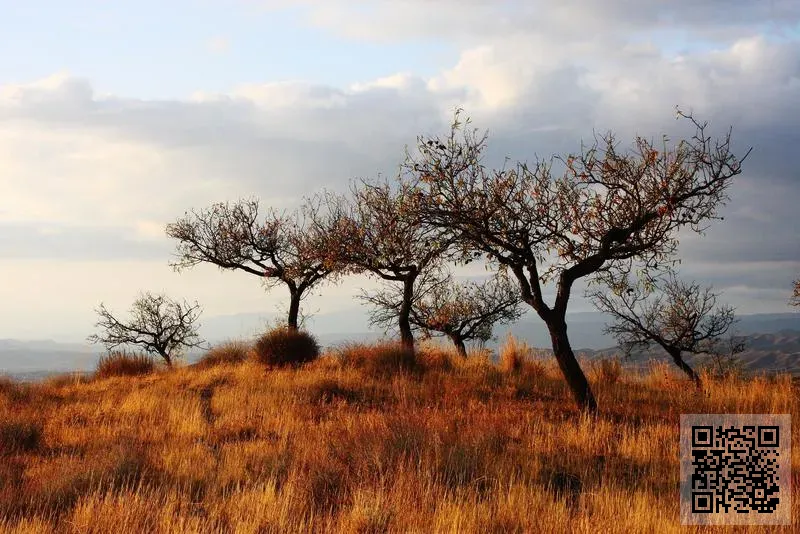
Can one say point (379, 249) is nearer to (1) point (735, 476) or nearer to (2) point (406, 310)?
(2) point (406, 310)

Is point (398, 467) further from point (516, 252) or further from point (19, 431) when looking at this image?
point (19, 431)

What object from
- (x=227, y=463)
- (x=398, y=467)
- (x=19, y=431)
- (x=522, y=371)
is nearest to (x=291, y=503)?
(x=398, y=467)

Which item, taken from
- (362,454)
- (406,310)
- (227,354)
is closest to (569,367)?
(362,454)

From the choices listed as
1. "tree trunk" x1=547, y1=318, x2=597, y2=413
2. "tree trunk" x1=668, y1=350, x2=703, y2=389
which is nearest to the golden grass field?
"tree trunk" x1=668, y1=350, x2=703, y2=389

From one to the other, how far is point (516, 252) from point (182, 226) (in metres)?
21.2

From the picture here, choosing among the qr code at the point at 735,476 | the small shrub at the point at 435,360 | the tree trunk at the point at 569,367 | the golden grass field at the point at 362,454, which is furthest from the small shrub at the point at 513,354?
the qr code at the point at 735,476

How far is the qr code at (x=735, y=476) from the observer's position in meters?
8.83

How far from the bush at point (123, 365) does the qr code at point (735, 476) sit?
2137cm

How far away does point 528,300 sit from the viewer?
684 inches

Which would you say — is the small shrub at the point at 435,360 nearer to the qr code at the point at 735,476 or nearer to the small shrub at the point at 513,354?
the small shrub at the point at 513,354

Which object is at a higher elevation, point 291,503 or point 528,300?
point 528,300

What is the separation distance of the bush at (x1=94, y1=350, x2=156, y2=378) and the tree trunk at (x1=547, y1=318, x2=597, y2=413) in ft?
57.0

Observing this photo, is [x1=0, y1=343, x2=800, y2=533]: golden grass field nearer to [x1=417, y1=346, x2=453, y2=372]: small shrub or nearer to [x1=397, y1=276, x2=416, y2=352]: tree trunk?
[x1=417, y1=346, x2=453, y2=372]: small shrub

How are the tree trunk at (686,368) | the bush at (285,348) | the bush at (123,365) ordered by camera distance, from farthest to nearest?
the bush at (123,365) < the bush at (285,348) < the tree trunk at (686,368)
